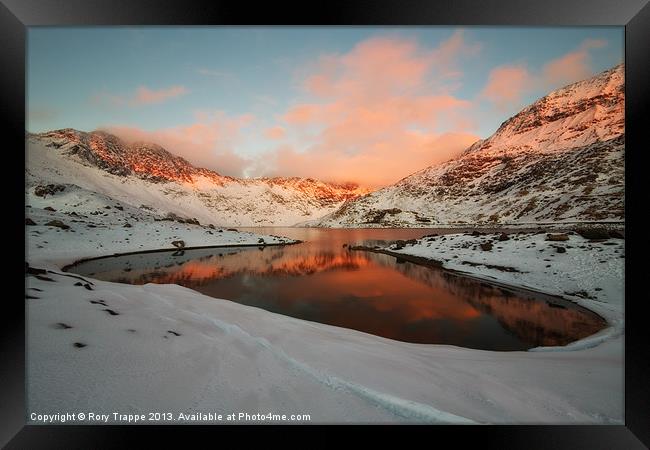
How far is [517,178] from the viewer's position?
299 ft

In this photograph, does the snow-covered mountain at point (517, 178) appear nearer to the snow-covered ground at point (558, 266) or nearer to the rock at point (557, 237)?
the rock at point (557, 237)

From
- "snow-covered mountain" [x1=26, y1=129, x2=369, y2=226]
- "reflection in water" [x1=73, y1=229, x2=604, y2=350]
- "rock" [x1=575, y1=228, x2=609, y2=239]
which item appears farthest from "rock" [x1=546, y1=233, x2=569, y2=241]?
"snow-covered mountain" [x1=26, y1=129, x2=369, y2=226]

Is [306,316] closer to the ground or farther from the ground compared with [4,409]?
closer to the ground

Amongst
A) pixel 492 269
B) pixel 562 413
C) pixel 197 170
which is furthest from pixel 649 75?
pixel 197 170

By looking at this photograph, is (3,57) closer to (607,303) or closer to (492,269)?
(607,303)

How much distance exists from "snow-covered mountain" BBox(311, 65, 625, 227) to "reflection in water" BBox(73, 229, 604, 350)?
45.7 metres

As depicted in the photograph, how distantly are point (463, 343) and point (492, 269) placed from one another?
28.5 feet

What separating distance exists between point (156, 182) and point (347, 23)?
5613 inches

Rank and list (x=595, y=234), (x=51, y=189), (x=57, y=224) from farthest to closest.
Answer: (x=51, y=189), (x=57, y=224), (x=595, y=234)

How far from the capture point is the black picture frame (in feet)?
9.74

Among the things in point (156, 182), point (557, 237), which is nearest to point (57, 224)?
point (557, 237)

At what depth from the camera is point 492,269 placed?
12469 millimetres

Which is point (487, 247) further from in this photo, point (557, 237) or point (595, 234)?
point (595, 234)

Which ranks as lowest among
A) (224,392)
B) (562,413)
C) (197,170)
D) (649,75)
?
(562,413)
